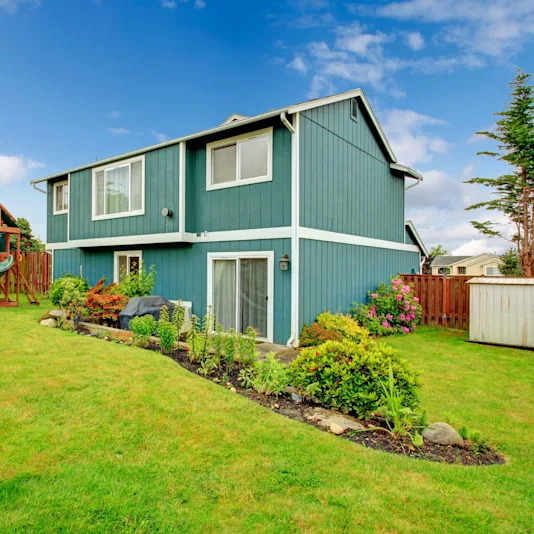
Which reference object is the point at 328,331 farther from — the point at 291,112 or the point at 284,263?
the point at 291,112

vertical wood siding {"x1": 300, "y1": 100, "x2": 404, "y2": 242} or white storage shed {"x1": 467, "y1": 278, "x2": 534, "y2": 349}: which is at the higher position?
vertical wood siding {"x1": 300, "y1": 100, "x2": 404, "y2": 242}

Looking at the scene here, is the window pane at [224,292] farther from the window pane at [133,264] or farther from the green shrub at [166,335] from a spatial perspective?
the window pane at [133,264]

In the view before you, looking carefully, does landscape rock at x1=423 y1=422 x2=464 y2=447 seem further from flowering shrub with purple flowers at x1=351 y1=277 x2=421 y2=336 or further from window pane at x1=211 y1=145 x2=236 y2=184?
window pane at x1=211 y1=145 x2=236 y2=184

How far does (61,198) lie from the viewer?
46.0ft

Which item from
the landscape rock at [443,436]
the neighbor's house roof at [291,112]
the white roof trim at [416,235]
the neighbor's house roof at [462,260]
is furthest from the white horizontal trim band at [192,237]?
the neighbor's house roof at [462,260]

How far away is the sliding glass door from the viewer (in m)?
8.32

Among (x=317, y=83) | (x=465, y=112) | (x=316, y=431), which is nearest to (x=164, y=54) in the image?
(x=317, y=83)

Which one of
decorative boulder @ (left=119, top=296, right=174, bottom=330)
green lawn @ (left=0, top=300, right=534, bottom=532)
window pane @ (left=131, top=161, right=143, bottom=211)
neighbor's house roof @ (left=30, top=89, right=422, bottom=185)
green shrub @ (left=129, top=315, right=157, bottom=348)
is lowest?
green lawn @ (left=0, top=300, right=534, bottom=532)

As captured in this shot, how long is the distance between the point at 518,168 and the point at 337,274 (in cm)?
1620

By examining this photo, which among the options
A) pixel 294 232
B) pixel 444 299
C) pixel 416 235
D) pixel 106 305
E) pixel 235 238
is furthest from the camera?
pixel 416 235

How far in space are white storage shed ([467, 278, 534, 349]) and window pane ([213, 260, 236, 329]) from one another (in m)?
5.82

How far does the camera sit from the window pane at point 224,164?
29.3 feet

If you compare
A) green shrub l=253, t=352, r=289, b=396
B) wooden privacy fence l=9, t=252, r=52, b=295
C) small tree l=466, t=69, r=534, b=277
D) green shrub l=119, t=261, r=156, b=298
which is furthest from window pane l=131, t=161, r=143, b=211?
small tree l=466, t=69, r=534, b=277

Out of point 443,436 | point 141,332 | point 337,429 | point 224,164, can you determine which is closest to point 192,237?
point 224,164
